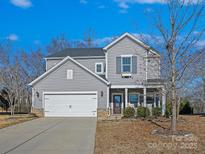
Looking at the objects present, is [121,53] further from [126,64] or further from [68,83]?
[68,83]

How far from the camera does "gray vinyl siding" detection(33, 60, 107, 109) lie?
1029 inches

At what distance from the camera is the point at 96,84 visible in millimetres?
26125

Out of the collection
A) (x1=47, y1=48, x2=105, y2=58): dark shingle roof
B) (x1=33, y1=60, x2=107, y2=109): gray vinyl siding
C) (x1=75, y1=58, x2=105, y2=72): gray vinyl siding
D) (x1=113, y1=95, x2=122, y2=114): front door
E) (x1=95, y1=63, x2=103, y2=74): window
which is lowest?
(x1=113, y1=95, x2=122, y2=114): front door

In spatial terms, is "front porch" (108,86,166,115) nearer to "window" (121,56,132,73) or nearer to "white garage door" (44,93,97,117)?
"window" (121,56,132,73)

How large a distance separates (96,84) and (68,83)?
2.36 meters

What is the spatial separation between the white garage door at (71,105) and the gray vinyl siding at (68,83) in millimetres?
489

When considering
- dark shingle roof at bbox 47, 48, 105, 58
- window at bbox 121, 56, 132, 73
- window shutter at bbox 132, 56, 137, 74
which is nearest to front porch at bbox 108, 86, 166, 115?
window at bbox 121, 56, 132, 73

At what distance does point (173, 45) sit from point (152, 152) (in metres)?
5.67

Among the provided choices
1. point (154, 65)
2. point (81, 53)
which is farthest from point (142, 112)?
point (81, 53)

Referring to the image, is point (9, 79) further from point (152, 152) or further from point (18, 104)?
point (152, 152)

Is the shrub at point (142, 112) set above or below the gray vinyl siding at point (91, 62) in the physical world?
below

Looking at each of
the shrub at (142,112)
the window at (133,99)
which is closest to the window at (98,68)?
the window at (133,99)

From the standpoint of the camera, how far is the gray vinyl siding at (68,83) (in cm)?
2612

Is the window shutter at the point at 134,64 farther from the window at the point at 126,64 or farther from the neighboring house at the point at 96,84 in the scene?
the window at the point at 126,64
